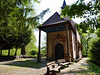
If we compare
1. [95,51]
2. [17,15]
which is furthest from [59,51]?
[17,15]

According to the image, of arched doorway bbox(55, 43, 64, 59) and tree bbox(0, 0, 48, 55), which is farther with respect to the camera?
arched doorway bbox(55, 43, 64, 59)

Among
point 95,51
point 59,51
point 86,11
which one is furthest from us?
point 59,51

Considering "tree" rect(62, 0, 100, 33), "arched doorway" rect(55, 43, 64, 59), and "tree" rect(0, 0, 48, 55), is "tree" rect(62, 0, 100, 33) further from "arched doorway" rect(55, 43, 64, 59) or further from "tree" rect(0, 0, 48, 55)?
"arched doorway" rect(55, 43, 64, 59)

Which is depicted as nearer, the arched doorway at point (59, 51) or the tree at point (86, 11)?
the tree at point (86, 11)

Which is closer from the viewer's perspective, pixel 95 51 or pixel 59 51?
pixel 95 51

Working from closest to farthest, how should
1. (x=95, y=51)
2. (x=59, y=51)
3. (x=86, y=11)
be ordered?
1. (x=86, y=11)
2. (x=95, y=51)
3. (x=59, y=51)

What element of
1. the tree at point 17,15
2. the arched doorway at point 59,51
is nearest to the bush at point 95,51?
the arched doorway at point 59,51

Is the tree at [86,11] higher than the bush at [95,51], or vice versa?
the tree at [86,11]

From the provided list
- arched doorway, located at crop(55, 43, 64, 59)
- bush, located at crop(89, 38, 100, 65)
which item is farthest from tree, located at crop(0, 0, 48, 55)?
arched doorway, located at crop(55, 43, 64, 59)

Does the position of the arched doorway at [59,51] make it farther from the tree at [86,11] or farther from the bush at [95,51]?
the tree at [86,11]

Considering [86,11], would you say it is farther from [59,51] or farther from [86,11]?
[59,51]

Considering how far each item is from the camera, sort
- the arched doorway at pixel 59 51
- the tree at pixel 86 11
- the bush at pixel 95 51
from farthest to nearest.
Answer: the arched doorway at pixel 59 51, the bush at pixel 95 51, the tree at pixel 86 11

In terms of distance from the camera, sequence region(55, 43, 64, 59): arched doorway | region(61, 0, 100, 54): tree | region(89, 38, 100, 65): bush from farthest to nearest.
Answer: region(55, 43, 64, 59): arched doorway < region(89, 38, 100, 65): bush < region(61, 0, 100, 54): tree

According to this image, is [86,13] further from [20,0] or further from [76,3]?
[20,0]
